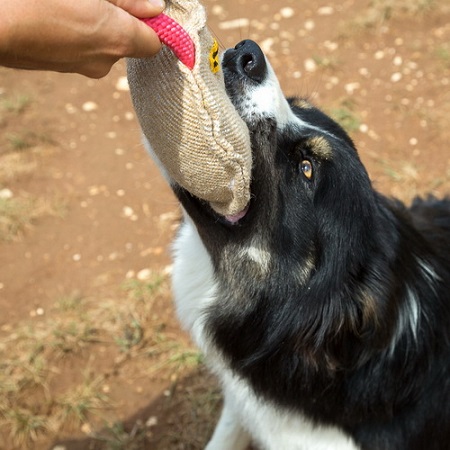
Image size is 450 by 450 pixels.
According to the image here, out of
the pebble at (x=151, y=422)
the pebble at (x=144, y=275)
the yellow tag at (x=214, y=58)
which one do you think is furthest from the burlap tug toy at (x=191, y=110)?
the pebble at (x=144, y=275)

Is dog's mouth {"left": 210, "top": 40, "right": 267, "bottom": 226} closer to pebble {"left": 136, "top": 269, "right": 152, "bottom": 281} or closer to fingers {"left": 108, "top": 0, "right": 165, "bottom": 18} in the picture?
fingers {"left": 108, "top": 0, "right": 165, "bottom": 18}

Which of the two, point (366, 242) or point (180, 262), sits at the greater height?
point (366, 242)

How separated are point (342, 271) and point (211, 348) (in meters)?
0.68

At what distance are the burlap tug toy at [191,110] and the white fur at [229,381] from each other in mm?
584

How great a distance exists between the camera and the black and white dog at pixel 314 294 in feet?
6.81

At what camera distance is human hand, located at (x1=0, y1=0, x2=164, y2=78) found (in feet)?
3.67

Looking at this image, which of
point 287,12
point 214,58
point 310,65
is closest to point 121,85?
point 310,65

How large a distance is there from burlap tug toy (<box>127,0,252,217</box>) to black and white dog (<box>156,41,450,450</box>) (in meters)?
0.27

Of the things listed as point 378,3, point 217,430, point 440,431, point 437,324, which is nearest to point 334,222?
point 437,324

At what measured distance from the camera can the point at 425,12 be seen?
528 centimetres

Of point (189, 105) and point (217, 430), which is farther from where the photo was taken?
point (217, 430)

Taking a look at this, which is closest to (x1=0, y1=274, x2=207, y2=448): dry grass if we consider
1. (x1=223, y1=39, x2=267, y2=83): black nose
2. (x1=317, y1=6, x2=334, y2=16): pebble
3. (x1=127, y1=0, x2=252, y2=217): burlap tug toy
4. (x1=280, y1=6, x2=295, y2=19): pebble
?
(x1=127, y1=0, x2=252, y2=217): burlap tug toy

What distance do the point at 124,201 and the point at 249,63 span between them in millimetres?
2375

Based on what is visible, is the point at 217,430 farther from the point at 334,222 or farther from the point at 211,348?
the point at 334,222
